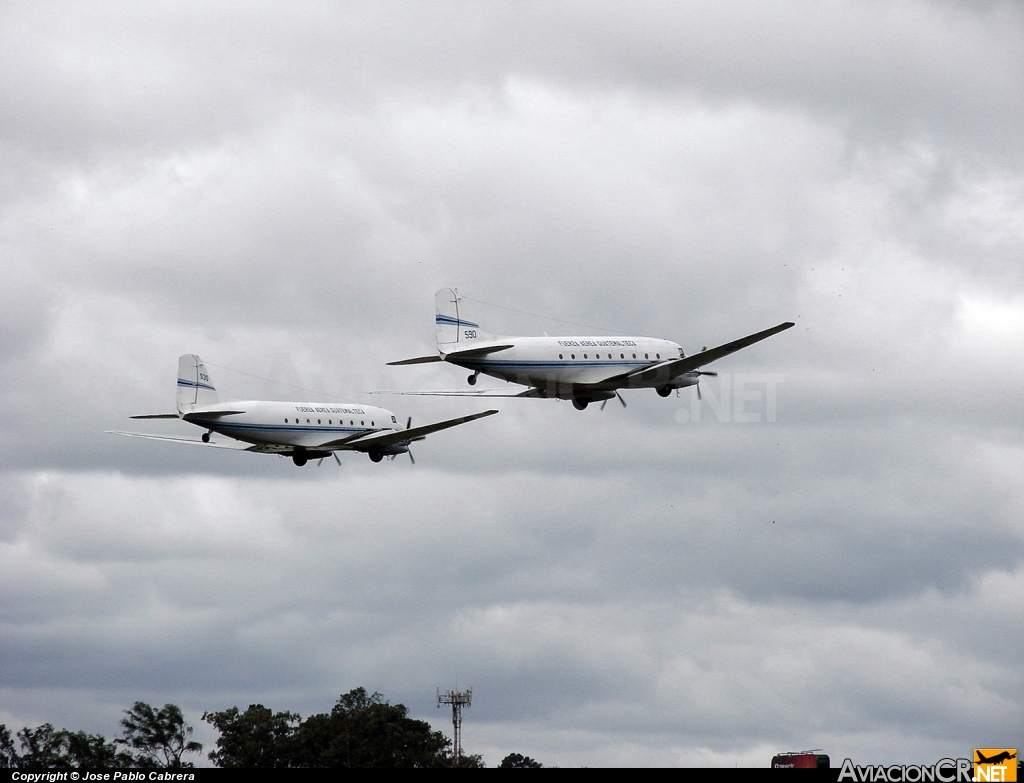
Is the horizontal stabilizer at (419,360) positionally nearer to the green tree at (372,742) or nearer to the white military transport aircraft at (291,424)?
the white military transport aircraft at (291,424)

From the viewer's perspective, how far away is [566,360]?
306 feet

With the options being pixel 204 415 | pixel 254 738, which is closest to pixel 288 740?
pixel 254 738

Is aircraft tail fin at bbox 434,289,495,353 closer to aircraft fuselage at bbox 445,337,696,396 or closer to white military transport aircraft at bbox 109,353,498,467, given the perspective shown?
aircraft fuselage at bbox 445,337,696,396

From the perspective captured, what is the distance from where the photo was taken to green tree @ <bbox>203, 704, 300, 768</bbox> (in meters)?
173

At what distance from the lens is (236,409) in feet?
339

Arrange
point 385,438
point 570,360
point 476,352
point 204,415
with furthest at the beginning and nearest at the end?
point 385,438 → point 204,415 → point 570,360 → point 476,352

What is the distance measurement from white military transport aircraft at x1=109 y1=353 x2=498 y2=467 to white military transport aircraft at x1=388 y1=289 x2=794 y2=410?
304 inches

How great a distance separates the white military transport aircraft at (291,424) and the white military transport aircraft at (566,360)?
7726 mm

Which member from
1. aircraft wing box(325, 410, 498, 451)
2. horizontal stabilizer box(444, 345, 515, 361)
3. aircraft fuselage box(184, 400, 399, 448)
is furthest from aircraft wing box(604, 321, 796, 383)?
aircraft fuselage box(184, 400, 399, 448)

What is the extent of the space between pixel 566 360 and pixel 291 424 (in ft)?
71.8

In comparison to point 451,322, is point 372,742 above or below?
below

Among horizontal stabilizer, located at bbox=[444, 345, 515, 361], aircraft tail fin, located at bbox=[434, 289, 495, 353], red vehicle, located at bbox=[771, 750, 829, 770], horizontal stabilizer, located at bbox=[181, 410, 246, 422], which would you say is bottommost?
red vehicle, located at bbox=[771, 750, 829, 770]

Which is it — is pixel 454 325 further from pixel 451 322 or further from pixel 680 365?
pixel 680 365

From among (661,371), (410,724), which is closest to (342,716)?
(410,724)
